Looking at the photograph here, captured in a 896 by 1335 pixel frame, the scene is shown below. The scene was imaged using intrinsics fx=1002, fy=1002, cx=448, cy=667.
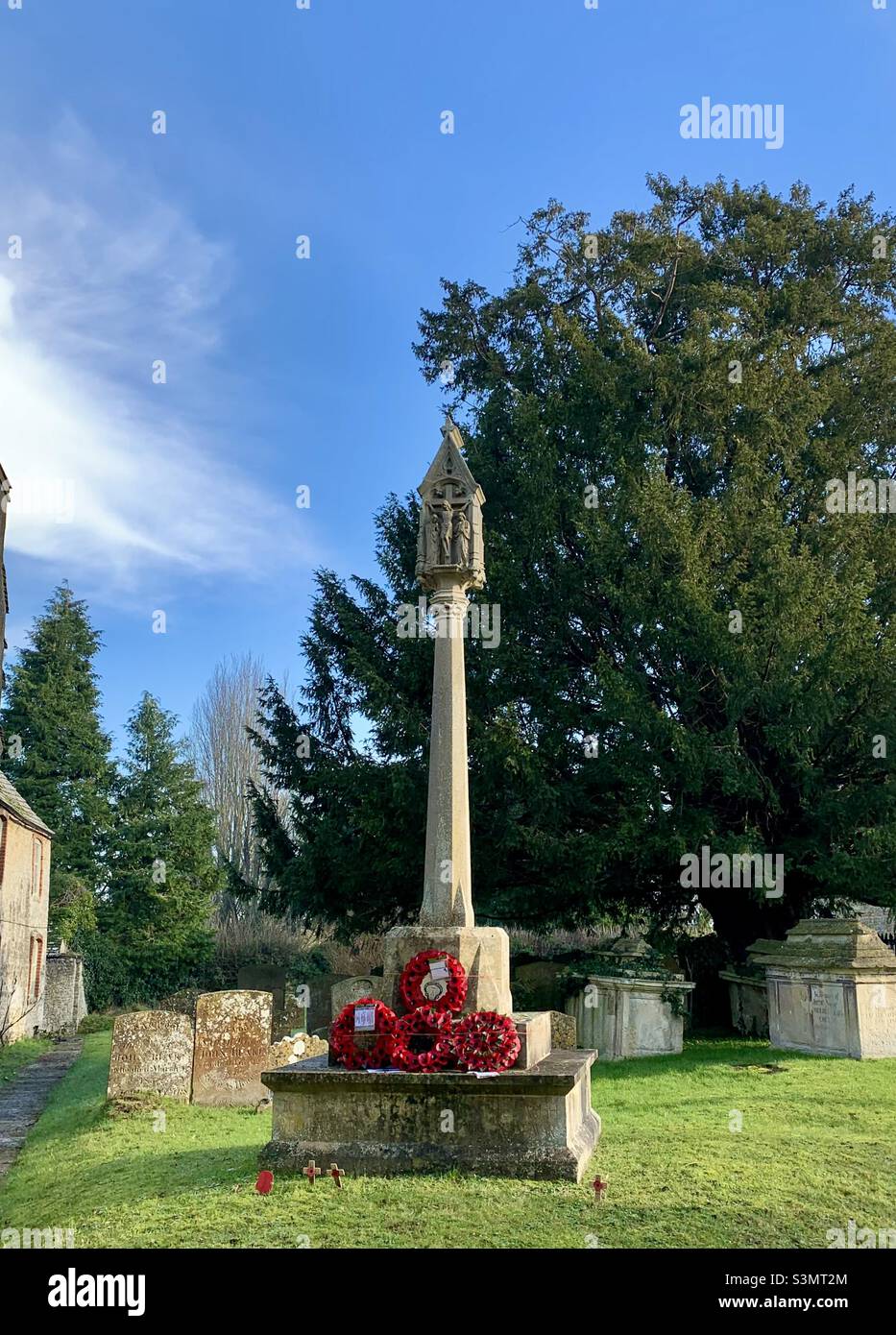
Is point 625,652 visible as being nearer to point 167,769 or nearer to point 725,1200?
point 725,1200

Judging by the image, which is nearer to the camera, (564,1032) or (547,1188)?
(547,1188)

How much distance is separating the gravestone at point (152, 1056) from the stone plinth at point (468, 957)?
202 inches

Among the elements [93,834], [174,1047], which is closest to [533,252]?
[174,1047]

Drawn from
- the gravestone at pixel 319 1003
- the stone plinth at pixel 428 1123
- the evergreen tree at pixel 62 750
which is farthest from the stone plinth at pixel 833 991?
the evergreen tree at pixel 62 750

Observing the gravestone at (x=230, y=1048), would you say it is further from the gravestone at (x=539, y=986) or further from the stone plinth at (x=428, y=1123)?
the gravestone at (x=539, y=986)

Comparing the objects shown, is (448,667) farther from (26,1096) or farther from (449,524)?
(26,1096)

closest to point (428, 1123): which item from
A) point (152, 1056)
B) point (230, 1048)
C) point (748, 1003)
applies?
point (230, 1048)

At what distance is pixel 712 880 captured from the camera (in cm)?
1641

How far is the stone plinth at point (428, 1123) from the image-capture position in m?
6.69

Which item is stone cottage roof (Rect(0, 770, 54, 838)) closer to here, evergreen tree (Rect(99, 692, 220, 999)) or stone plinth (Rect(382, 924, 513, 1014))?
evergreen tree (Rect(99, 692, 220, 999))

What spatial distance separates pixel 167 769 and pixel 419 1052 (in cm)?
2750

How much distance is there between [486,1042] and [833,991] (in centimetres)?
775

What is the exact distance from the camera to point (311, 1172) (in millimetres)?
6605
